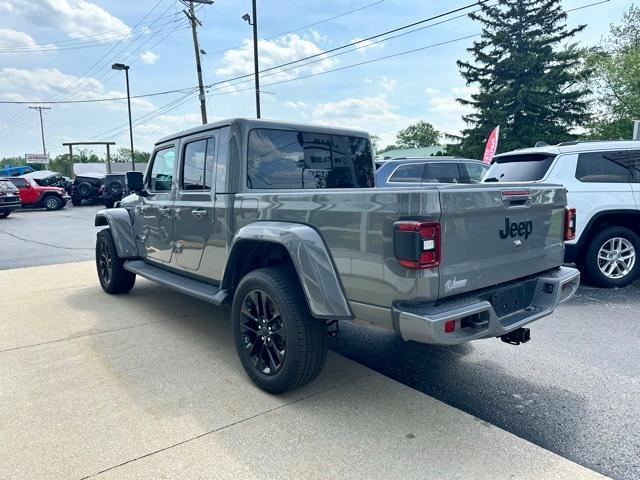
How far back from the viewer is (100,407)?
2.95 meters

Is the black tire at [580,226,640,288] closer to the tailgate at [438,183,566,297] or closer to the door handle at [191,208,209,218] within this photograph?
the tailgate at [438,183,566,297]

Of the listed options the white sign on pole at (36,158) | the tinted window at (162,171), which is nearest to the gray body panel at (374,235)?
the tinted window at (162,171)

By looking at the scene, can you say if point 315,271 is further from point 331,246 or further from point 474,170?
point 474,170

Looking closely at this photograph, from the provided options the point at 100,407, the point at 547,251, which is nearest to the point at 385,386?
the point at 547,251

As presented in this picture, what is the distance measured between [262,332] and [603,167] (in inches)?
210

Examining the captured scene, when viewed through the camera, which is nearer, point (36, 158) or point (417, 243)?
point (417, 243)

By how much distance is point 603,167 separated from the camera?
19.6ft

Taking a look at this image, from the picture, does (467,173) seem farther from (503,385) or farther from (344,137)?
(503,385)

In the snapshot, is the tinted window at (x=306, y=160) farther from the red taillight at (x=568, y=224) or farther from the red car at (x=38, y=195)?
the red car at (x=38, y=195)

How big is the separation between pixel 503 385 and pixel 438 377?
18.2 inches

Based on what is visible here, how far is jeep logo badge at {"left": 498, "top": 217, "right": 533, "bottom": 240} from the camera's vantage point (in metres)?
2.77

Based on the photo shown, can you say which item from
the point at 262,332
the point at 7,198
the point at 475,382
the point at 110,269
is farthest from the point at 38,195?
the point at 475,382

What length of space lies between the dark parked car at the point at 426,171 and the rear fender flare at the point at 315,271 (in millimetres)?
7507

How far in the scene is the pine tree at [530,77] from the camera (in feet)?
89.5
